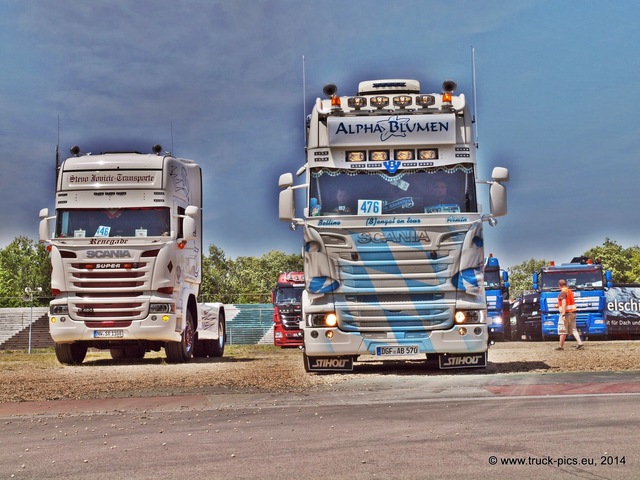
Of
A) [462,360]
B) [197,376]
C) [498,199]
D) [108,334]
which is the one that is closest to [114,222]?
[108,334]

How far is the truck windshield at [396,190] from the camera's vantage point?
1448 cm

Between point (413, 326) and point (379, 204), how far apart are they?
6.67 feet

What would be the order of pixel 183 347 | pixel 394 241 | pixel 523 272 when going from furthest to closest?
pixel 523 272 → pixel 183 347 → pixel 394 241

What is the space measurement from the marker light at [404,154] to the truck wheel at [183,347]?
8.19 meters

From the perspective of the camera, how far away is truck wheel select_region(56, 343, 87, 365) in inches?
827

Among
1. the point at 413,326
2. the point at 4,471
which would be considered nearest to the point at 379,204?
the point at 413,326

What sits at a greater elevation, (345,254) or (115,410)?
(345,254)

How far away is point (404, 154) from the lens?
1481cm

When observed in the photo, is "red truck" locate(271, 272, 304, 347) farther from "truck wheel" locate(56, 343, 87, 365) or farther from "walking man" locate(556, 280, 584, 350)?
"truck wheel" locate(56, 343, 87, 365)

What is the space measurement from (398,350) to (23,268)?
99827 mm

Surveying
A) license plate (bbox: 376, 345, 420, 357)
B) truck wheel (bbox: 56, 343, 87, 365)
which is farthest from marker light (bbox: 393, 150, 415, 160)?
truck wheel (bbox: 56, 343, 87, 365)

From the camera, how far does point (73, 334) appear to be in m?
19.5

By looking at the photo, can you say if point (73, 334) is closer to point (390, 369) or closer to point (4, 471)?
point (390, 369)

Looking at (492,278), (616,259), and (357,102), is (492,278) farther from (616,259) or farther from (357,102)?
(616,259)
